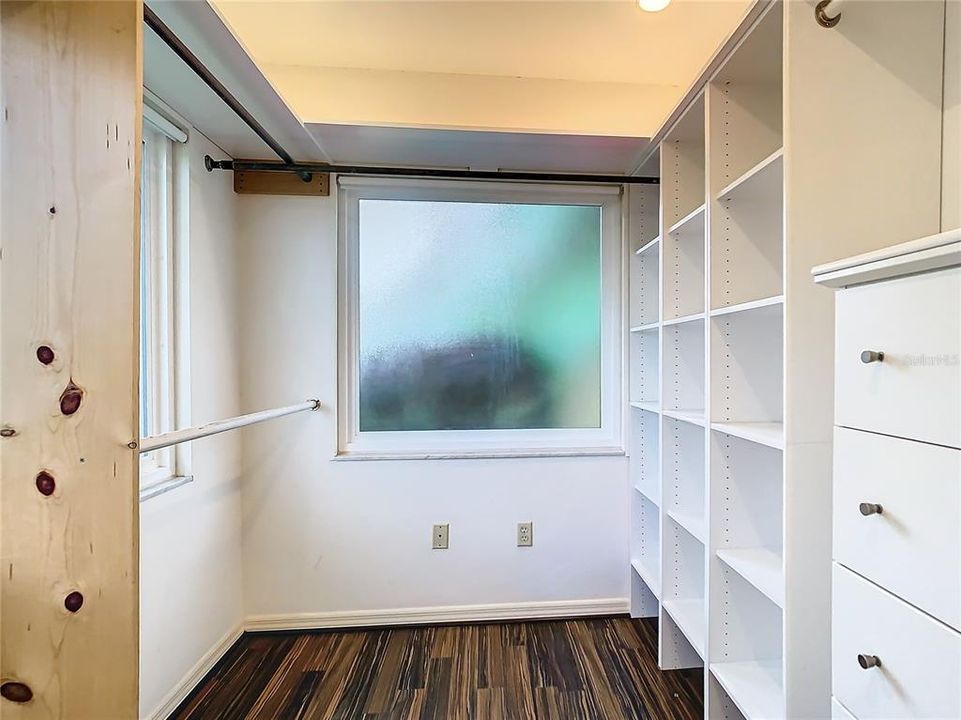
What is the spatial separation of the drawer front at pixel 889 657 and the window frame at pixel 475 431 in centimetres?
133

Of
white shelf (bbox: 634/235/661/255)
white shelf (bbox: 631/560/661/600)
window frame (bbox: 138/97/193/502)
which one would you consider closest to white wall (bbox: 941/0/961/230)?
white shelf (bbox: 634/235/661/255)

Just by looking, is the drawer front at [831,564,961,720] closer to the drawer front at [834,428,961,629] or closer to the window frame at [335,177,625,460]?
the drawer front at [834,428,961,629]

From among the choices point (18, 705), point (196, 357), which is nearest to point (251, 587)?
point (196, 357)

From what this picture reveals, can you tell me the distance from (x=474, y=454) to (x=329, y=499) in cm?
70

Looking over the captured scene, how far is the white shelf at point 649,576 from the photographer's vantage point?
185cm

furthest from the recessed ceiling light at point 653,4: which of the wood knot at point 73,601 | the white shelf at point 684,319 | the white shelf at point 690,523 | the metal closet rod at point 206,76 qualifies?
the wood knot at point 73,601

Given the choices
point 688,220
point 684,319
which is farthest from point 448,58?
point 684,319

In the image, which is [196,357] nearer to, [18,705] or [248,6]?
[18,705]

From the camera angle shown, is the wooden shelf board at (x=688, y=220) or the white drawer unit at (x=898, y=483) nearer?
the white drawer unit at (x=898, y=483)

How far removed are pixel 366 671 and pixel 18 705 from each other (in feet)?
3.88

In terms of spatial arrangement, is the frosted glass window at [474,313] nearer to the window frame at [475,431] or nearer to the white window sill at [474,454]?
the window frame at [475,431]

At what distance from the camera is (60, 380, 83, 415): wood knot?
836 millimetres

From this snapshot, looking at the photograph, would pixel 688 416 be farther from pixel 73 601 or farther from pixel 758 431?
pixel 73 601

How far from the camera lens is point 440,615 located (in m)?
2.08
